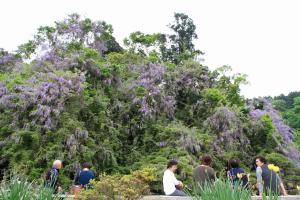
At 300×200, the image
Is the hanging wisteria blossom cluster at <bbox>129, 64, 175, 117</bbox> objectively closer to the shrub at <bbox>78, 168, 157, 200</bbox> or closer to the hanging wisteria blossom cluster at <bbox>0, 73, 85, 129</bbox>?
the hanging wisteria blossom cluster at <bbox>0, 73, 85, 129</bbox>

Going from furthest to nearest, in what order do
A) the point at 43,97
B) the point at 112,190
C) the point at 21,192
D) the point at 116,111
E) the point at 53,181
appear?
1. the point at 116,111
2. the point at 43,97
3. the point at 112,190
4. the point at 53,181
5. the point at 21,192

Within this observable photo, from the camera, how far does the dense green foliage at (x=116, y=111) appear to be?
1345 cm

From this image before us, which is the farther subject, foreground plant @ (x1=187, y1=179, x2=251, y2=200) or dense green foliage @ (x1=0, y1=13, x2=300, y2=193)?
dense green foliage @ (x1=0, y1=13, x2=300, y2=193)

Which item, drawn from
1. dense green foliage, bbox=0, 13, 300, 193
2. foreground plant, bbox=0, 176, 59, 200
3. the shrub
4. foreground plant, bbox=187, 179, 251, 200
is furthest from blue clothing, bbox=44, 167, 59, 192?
dense green foliage, bbox=0, 13, 300, 193

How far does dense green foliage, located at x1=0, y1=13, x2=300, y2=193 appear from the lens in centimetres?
1345

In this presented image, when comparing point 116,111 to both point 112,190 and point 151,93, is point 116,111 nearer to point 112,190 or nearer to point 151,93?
point 151,93

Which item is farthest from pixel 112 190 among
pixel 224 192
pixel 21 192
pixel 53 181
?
pixel 224 192

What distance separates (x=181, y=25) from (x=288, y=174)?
346 inches

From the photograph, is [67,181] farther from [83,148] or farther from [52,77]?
[52,77]

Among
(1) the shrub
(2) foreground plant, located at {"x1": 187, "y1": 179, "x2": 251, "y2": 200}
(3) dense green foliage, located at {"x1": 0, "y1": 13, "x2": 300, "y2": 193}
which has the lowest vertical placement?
(2) foreground plant, located at {"x1": 187, "y1": 179, "x2": 251, "y2": 200}

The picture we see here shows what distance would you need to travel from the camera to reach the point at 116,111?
15.6m

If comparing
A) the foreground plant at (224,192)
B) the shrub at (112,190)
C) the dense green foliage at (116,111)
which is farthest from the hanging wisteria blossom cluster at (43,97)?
the foreground plant at (224,192)

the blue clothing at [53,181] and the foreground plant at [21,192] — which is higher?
the blue clothing at [53,181]

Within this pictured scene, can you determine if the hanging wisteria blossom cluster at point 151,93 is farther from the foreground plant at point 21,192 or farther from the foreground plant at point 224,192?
the foreground plant at point 21,192
